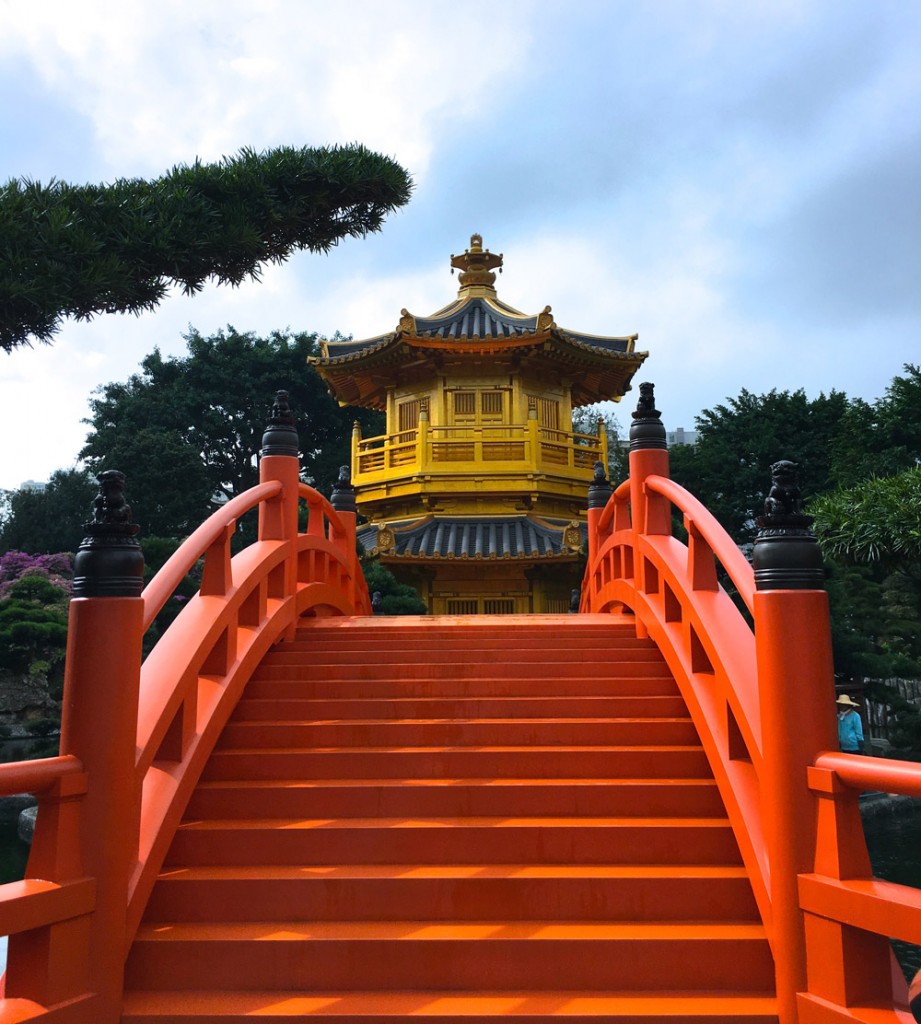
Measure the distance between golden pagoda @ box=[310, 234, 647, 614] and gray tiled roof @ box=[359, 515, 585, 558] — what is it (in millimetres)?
29

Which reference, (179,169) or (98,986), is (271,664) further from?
(179,169)

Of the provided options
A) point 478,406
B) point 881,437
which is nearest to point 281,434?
point 478,406

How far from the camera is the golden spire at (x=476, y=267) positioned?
1816 centimetres

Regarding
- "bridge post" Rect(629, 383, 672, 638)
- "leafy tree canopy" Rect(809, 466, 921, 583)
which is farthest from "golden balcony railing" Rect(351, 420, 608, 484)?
"bridge post" Rect(629, 383, 672, 638)

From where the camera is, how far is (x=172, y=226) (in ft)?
26.4

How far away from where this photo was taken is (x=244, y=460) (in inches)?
1260

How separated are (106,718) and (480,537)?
41.6 feet

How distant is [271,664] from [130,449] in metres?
25.1

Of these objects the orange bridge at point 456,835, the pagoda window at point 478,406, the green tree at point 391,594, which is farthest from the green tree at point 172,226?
the pagoda window at point 478,406

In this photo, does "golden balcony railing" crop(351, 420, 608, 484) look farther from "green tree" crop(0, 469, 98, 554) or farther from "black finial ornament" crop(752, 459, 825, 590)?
"green tree" crop(0, 469, 98, 554)

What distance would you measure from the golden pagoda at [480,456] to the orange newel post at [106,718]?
37.9ft

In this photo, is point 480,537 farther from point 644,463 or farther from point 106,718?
point 106,718

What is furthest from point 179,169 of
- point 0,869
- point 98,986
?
point 98,986

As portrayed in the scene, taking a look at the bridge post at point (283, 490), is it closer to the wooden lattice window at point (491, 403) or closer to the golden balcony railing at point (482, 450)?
the golden balcony railing at point (482, 450)
